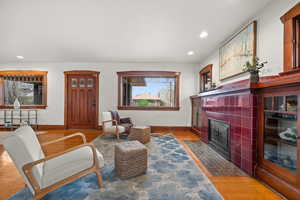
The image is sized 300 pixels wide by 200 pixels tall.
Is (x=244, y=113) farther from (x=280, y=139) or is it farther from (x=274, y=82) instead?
(x=274, y=82)

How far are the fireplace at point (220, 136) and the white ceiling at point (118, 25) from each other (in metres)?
1.99

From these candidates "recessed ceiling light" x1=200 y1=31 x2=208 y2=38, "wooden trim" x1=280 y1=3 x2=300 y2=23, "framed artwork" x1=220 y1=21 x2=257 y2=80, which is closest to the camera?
"wooden trim" x1=280 y1=3 x2=300 y2=23

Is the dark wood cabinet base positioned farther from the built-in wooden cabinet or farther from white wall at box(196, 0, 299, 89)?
white wall at box(196, 0, 299, 89)

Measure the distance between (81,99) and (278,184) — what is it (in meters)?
5.49

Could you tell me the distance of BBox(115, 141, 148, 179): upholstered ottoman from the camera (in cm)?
179

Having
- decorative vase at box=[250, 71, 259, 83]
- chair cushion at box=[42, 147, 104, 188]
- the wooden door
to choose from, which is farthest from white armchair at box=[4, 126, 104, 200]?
the wooden door

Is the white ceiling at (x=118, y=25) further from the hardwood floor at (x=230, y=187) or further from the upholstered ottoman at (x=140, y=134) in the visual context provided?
the hardwood floor at (x=230, y=187)

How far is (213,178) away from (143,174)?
3.22 feet

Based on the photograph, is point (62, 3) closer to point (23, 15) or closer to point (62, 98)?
point (23, 15)

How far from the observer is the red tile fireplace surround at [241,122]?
191 cm

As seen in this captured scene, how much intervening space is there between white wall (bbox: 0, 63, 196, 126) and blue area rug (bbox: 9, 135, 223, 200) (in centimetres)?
281

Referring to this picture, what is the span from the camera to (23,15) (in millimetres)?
2438

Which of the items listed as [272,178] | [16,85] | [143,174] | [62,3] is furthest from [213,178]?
[16,85]

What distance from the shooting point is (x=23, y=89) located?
5223mm
